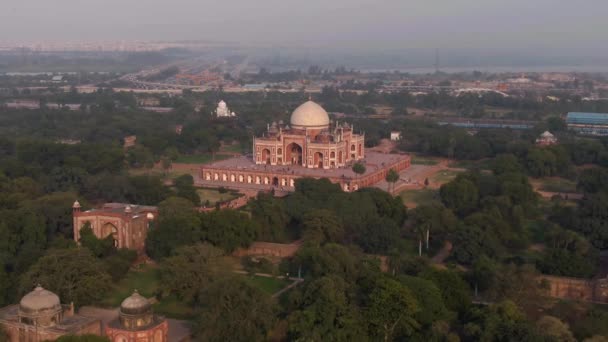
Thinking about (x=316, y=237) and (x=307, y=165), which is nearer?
(x=316, y=237)

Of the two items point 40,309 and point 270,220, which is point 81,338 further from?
point 270,220

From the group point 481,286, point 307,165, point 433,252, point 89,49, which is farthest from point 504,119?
point 89,49

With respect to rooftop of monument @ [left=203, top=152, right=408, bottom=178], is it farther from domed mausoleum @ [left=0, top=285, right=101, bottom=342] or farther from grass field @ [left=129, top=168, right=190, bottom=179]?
domed mausoleum @ [left=0, top=285, right=101, bottom=342]

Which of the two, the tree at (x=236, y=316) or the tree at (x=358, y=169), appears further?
the tree at (x=358, y=169)

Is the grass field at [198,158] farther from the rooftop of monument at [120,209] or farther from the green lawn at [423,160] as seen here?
the rooftop of monument at [120,209]

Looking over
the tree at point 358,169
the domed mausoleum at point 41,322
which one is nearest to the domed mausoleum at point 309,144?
the tree at point 358,169

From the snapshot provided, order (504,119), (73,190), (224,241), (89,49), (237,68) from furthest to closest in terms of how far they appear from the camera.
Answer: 1. (237,68)
2. (89,49)
3. (504,119)
4. (73,190)
5. (224,241)

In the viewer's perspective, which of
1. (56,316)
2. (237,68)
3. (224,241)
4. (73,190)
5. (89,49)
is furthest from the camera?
(237,68)

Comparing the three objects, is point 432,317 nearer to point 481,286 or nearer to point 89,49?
point 481,286
